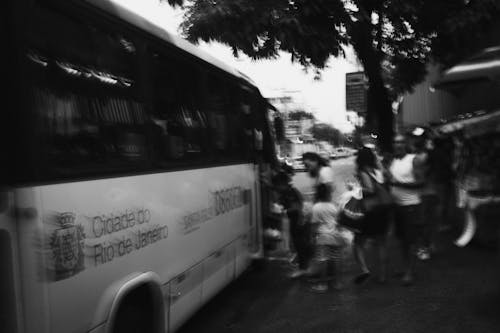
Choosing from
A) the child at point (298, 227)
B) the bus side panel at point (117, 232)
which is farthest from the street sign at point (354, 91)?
the bus side panel at point (117, 232)

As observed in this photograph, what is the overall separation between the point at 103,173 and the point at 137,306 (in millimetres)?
1083

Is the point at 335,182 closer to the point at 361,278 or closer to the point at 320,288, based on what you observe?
the point at 361,278

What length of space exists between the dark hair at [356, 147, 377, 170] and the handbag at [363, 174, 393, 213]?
0.15 meters

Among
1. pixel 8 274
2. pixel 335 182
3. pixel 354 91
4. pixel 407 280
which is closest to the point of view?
pixel 8 274

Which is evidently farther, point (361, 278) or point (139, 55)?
point (361, 278)

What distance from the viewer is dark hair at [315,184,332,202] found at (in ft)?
22.9

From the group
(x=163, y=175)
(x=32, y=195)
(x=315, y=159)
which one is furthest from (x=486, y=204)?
(x=32, y=195)

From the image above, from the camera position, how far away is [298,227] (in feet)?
24.8

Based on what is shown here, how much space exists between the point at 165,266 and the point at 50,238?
5.18ft

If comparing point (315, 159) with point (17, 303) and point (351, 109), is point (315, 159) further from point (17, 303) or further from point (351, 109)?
point (351, 109)

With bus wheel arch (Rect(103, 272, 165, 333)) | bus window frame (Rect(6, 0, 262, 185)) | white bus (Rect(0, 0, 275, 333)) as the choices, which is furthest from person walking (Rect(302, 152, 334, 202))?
bus wheel arch (Rect(103, 272, 165, 333))

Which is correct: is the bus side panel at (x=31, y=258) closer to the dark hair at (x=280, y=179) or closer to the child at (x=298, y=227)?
the child at (x=298, y=227)

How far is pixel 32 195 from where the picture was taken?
2.78 m

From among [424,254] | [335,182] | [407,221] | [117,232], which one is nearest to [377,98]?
[335,182]
